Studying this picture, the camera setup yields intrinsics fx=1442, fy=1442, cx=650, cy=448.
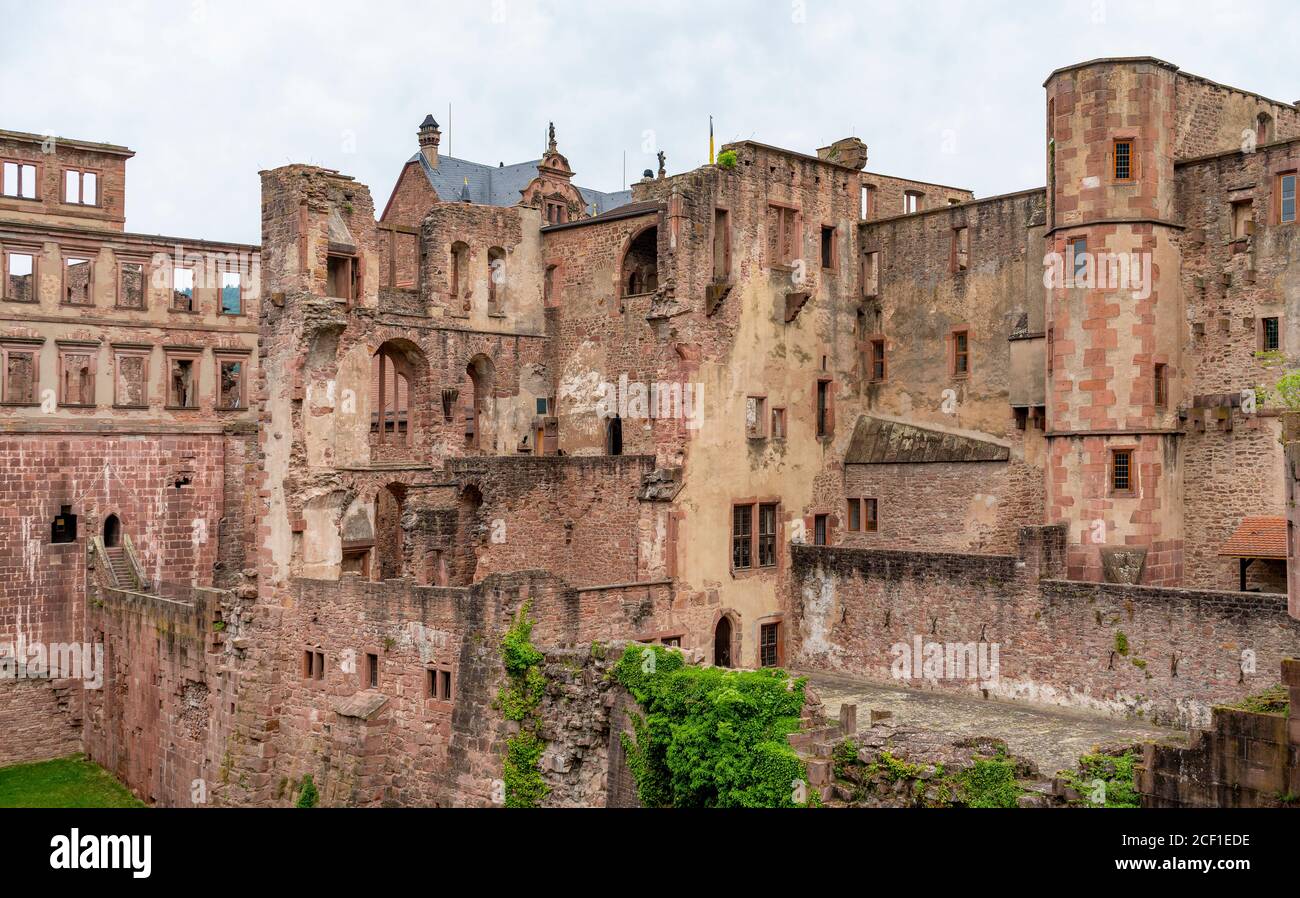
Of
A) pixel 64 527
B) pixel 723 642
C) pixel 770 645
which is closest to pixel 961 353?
pixel 770 645

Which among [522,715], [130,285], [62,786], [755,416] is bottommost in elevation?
[62,786]

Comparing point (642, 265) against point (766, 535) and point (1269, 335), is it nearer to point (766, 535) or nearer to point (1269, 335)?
point (766, 535)

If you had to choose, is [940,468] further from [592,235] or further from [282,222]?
[282,222]

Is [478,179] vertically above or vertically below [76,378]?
above

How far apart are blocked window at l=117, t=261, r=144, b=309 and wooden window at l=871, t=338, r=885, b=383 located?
65.7ft

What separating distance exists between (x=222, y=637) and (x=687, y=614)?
962 cm

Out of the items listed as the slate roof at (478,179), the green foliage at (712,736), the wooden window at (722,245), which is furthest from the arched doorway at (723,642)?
the slate roof at (478,179)

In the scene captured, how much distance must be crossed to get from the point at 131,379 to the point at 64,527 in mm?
4749

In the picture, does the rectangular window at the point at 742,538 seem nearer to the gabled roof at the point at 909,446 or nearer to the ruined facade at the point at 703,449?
the ruined facade at the point at 703,449

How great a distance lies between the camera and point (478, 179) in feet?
201

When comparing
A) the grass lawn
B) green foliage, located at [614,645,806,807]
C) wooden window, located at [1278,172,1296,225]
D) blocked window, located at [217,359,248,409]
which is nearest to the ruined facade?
wooden window, located at [1278,172,1296,225]

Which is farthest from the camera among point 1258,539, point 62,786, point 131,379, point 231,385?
point 231,385

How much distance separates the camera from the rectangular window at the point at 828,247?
110 feet
